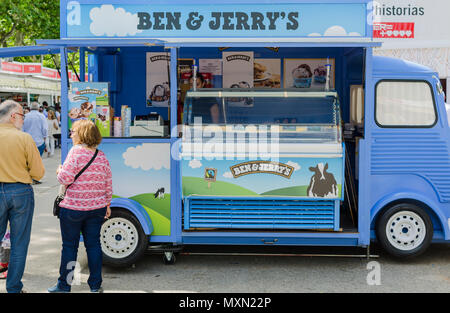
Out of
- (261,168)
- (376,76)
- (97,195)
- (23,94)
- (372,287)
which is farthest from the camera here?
(23,94)

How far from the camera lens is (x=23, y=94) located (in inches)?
1025

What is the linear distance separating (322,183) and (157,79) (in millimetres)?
2948

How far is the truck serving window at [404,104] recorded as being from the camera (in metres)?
5.83

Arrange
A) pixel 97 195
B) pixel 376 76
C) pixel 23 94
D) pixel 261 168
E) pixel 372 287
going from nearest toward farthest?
pixel 97 195 → pixel 372 287 → pixel 261 168 → pixel 376 76 → pixel 23 94

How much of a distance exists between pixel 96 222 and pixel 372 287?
110 inches

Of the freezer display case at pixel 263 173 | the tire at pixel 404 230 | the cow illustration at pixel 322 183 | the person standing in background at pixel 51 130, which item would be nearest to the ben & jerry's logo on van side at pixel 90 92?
the freezer display case at pixel 263 173

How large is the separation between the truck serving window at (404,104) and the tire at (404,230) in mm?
972

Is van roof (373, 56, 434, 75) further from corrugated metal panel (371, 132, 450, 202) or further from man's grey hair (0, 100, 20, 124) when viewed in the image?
man's grey hair (0, 100, 20, 124)

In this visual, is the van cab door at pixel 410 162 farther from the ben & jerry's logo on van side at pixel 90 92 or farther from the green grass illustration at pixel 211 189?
the ben & jerry's logo on van side at pixel 90 92

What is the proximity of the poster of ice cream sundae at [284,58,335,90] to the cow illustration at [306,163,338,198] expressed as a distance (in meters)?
1.81

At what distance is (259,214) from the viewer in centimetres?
565

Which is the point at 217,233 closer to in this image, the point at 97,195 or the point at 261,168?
the point at 261,168
